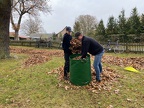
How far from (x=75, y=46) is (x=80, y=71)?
80cm

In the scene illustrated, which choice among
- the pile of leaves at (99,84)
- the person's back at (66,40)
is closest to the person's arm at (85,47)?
the person's back at (66,40)

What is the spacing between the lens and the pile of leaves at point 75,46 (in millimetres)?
5104

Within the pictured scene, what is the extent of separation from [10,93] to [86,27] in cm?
4168

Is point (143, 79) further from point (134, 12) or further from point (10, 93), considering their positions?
point (134, 12)

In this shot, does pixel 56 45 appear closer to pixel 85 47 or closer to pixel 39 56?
pixel 39 56

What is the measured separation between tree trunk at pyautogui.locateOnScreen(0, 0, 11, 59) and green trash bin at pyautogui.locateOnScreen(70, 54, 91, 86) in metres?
6.61

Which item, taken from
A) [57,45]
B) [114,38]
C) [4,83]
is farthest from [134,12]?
[4,83]

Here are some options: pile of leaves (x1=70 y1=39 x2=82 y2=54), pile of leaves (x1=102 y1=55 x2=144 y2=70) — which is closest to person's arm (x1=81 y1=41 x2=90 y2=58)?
pile of leaves (x1=70 y1=39 x2=82 y2=54)

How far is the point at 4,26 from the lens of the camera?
1033 cm

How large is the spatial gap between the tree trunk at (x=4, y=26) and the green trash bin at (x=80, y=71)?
6605 mm

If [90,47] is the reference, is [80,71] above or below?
below

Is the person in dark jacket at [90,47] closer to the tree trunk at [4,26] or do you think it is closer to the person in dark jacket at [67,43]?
the person in dark jacket at [67,43]

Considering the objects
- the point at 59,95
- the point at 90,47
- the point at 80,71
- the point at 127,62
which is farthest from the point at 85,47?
the point at 127,62

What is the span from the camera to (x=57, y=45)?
812 inches
